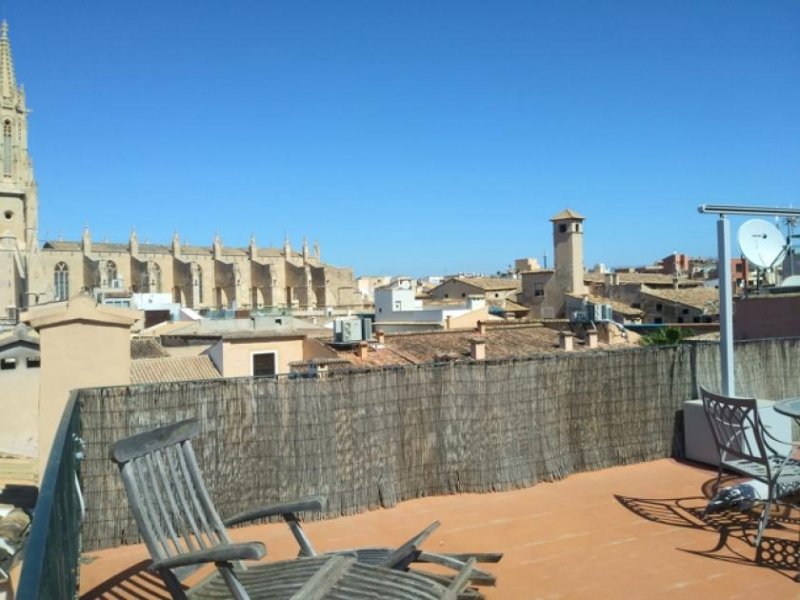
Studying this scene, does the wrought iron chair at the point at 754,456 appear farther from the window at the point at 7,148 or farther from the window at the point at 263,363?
the window at the point at 7,148

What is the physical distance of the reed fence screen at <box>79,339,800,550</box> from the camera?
489 cm

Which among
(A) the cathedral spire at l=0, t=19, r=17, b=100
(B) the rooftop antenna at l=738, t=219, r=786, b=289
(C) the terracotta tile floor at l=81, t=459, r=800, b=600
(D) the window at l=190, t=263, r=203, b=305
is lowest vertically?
(C) the terracotta tile floor at l=81, t=459, r=800, b=600

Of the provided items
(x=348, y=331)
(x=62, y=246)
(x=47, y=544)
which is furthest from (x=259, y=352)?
(x=62, y=246)

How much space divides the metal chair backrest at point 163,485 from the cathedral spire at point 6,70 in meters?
64.6

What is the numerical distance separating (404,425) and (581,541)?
1759 mm

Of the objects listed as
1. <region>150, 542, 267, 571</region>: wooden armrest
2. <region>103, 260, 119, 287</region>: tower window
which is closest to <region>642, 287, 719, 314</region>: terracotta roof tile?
<region>150, 542, 267, 571</region>: wooden armrest

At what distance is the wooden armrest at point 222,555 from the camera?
240 cm

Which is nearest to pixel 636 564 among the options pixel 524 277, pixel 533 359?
pixel 533 359

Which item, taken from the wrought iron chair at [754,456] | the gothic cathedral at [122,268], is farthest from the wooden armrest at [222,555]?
the gothic cathedral at [122,268]

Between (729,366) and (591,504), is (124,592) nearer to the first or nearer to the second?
(591,504)

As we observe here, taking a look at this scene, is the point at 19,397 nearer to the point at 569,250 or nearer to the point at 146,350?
the point at 146,350

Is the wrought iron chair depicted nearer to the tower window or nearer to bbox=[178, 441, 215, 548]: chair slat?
bbox=[178, 441, 215, 548]: chair slat

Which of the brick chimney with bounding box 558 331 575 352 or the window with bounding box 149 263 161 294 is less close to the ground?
the window with bounding box 149 263 161 294

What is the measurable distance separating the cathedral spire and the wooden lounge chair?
6467 cm
